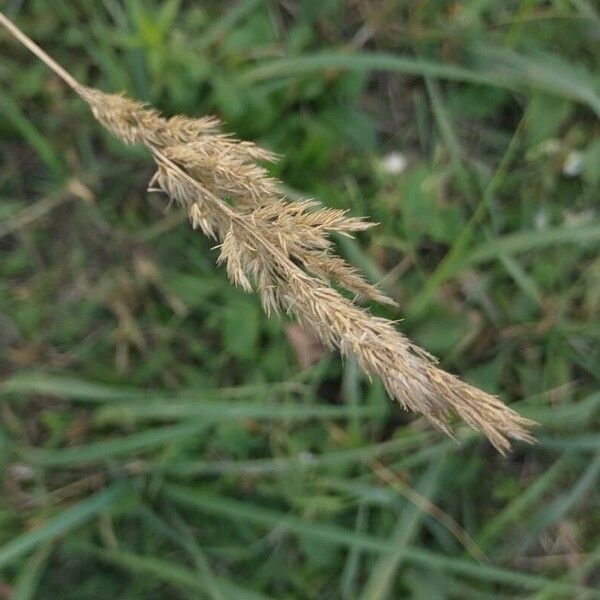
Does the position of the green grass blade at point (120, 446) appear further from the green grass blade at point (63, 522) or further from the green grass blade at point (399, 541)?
the green grass blade at point (399, 541)

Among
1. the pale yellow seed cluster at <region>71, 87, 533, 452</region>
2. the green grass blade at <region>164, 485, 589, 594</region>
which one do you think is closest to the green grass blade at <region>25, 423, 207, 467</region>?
the green grass blade at <region>164, 485, 589, 594</region>

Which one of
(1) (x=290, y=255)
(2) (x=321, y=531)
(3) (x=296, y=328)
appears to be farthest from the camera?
(3) (x=296, y=328)

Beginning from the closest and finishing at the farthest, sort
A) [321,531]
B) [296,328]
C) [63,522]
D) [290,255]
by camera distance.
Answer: [290,255] < [63,522] < [321,531] < [296,328]

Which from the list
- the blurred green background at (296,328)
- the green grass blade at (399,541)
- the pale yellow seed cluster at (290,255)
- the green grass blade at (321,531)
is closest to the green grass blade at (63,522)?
the blurred green background at (296,328)

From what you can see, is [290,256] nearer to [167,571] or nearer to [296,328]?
[296,328]

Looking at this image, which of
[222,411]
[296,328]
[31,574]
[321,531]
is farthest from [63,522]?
[296,328]

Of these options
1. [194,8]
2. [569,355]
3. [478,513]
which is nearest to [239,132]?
[194,8]
